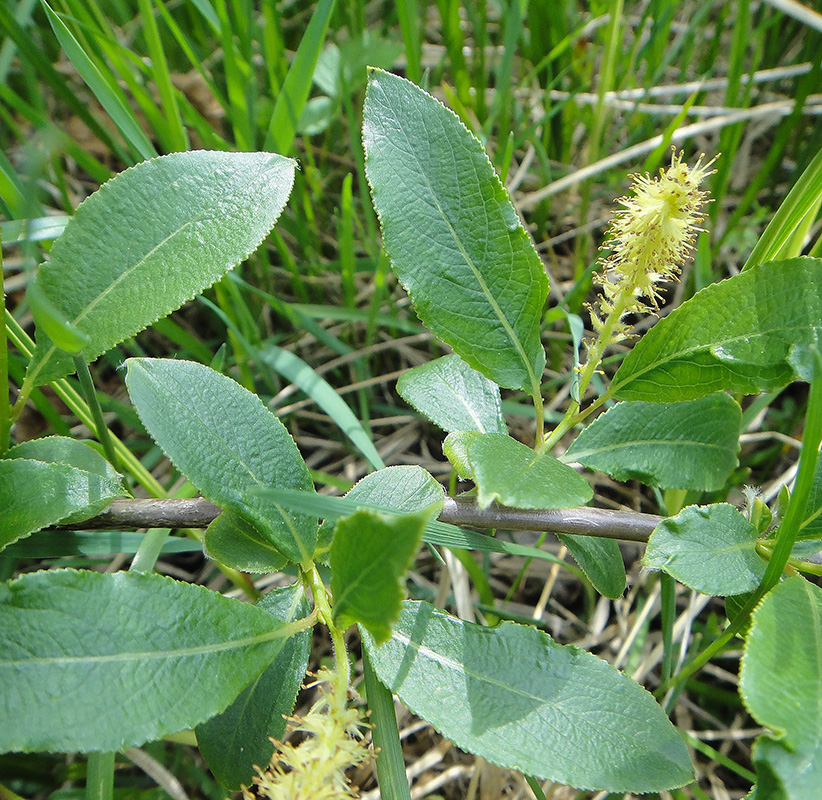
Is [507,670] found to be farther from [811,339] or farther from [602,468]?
[811,339]

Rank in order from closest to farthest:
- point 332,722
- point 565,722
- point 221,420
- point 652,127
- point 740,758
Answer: point 332,722
point 565,722
point 221,420
point 740,758
point 652,127

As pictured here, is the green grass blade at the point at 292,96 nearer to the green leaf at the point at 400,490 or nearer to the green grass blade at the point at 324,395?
the green grass blade at the point at 324,395

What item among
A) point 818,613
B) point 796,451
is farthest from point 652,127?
point 818,613

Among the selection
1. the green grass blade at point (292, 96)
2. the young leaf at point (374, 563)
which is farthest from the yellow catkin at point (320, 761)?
the green grass blade at point (292, 96)

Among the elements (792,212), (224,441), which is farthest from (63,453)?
(792,212)

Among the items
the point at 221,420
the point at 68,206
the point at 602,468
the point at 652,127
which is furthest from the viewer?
the point at 652,127
